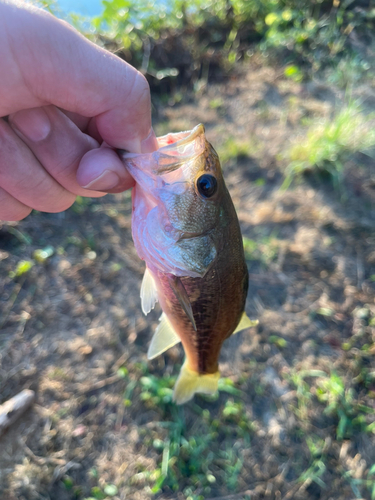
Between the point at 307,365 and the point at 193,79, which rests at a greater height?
the point at 193,79

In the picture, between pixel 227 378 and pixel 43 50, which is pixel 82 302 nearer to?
pixel 227 378

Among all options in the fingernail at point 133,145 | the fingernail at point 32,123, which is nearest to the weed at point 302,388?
the fingernail at point 133,145

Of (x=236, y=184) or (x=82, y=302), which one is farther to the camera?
(x=236, y=184)

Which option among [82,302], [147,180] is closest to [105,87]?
[147,180]

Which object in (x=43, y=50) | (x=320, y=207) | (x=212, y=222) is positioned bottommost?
(x=320, y=207)

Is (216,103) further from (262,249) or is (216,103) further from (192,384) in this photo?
(192,384)

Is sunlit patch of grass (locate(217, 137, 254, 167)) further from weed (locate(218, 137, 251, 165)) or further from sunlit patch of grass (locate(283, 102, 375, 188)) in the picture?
sunlit patch of grass (locate(283, 102, 375, 188))

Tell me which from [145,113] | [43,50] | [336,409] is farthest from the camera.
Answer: [336,409]
